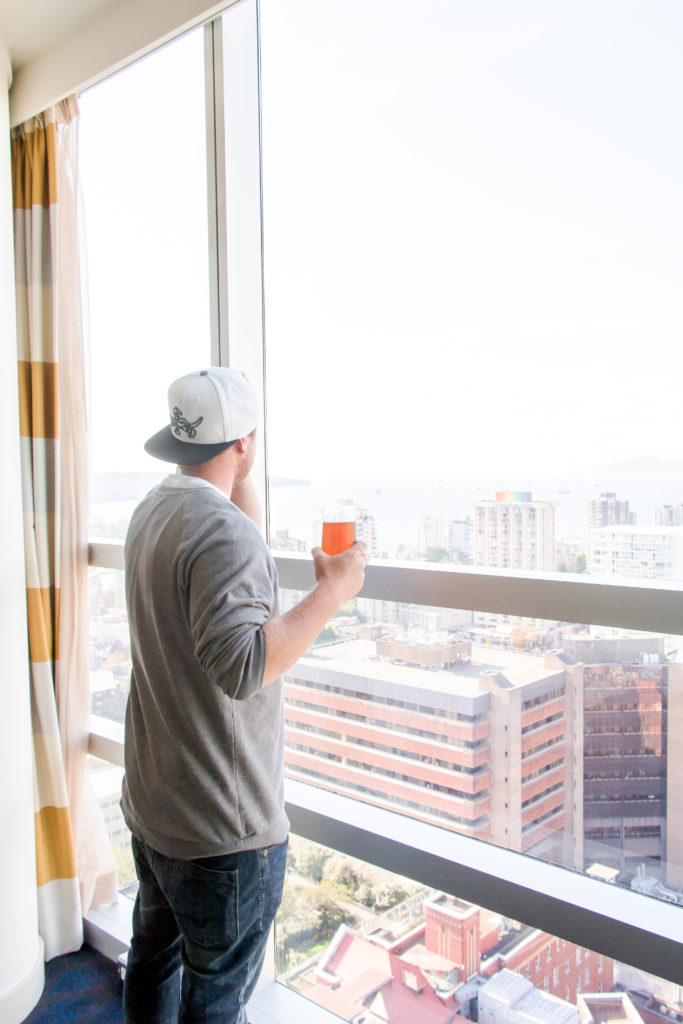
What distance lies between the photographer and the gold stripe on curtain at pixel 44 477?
2117mm

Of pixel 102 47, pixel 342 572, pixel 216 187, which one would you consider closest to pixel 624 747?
pixel 342 572

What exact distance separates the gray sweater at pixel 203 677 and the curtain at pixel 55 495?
98cm

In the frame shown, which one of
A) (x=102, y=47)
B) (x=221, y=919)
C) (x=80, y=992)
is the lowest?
(x=80, y=992)

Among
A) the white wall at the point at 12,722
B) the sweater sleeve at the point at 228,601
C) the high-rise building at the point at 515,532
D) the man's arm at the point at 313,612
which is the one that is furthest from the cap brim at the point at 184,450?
the white wall at the point at 12,722

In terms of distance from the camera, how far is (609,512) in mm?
1239

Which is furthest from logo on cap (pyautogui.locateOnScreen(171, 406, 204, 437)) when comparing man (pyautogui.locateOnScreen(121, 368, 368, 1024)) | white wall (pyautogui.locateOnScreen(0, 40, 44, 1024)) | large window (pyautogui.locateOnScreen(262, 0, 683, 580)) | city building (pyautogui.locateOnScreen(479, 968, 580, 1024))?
city building (pyautogui.locateOnScreen(479, 968, 580, 1024))

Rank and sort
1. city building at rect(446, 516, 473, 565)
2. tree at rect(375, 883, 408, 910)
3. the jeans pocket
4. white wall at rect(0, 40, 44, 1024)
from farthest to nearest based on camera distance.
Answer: white wall at rect(0, 40, 44, 1024) → tree at rect(375, 883, 408, 910) → city building at rect(446, 516, 473, 565) → the jeans pocket

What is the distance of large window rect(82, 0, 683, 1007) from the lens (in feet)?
3.95

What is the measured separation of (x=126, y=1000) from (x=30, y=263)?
2.12 meters

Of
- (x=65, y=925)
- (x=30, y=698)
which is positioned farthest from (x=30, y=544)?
(x=65, y=925)

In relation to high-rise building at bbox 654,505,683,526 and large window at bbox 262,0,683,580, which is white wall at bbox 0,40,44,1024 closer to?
large window at bbox 262,0,683,580

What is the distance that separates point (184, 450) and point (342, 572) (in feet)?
1.30

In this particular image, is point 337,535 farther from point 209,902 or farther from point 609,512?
point 209,902

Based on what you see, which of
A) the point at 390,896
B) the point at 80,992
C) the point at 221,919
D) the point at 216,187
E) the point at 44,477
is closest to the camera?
the point at 221,919
